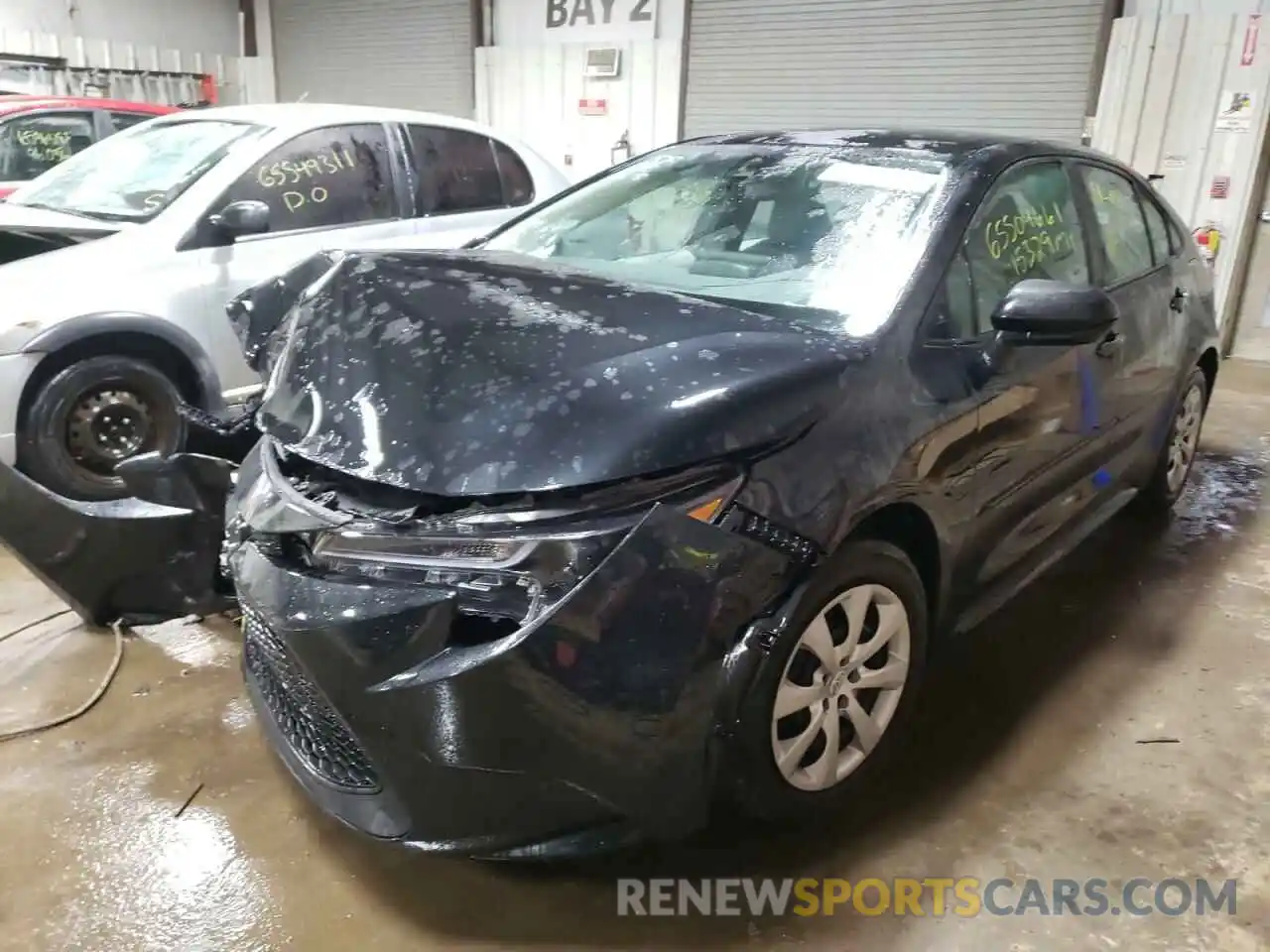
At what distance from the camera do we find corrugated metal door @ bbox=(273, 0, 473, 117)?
9906mm

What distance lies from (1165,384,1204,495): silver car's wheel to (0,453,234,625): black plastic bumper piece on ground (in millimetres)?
3270

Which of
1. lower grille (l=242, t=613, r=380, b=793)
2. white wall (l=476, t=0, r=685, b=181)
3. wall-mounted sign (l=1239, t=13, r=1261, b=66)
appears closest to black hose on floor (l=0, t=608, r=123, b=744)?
lower grille (l=242, t=613, r=380, b=793)

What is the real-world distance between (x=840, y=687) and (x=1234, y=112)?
244 inches

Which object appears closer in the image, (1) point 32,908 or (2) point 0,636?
(1) point 32,908

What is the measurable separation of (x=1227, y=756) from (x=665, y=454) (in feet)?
5.80

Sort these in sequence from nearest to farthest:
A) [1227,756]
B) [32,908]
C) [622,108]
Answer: [32,908]
[1227,756]
[622,108]

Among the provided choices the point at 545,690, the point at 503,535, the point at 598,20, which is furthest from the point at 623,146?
the point at 545,690

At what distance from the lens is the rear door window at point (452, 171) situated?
4.47 meters

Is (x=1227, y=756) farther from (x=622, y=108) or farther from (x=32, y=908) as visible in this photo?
(x=622, y=108)

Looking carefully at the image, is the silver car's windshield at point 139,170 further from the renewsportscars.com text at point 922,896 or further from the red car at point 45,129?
the renewsportscars.com text at point 922,896

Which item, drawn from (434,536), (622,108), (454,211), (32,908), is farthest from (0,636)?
(622,108)

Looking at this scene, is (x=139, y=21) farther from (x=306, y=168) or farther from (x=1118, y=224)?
(x=1118, y=224)

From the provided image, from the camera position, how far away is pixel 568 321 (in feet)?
6.36

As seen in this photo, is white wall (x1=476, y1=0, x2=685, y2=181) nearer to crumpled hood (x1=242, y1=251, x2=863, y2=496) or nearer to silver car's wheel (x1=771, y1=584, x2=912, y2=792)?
crumpled hood (x1=242, y1=251, x2=863, y2=496)
